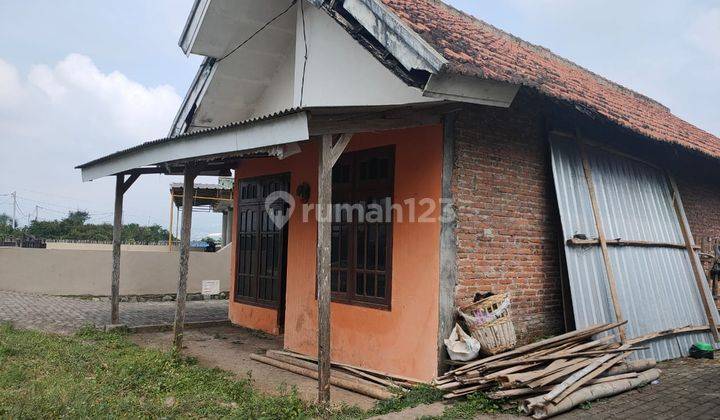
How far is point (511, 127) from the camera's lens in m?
6.16

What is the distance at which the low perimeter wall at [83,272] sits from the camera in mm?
13016

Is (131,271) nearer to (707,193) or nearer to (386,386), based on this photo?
(386,386)

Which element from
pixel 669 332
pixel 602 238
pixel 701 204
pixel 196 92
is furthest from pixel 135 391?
pixel 701 204

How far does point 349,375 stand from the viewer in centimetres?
588

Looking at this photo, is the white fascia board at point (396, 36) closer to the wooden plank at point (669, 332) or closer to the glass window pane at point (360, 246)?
the glass window pane at point (360, 246)

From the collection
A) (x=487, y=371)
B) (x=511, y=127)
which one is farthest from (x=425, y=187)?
(x=487, y=371)

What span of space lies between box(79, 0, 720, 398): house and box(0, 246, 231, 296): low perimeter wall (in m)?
5.62

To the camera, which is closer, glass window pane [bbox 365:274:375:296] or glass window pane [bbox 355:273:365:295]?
glass window pane [bbox 365:274:375:296]

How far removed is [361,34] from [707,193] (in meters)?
7.51

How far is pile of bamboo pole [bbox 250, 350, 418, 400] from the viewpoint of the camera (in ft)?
17.4

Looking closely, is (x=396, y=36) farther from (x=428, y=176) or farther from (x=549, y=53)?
(x=549, y=53)

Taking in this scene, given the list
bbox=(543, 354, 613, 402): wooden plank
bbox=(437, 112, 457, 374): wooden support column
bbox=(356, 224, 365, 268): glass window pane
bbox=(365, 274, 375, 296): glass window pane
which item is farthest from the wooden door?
bbox=(543, 354, 613, 402): wooden plank
